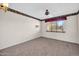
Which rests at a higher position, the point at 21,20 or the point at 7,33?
the point at 21,20

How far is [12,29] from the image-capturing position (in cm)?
539

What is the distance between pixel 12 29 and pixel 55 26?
15.3ft

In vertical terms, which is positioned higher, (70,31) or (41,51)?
(70,31)

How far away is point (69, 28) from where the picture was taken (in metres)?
6.79

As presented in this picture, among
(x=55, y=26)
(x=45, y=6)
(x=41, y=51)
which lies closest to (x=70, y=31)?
(x=55, y=26)

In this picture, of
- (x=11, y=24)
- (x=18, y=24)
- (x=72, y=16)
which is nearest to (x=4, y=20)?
(x=11, y=24)

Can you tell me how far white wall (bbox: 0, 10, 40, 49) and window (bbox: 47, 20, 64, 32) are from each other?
275 centimetres

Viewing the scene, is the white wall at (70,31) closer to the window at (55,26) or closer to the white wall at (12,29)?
the window at (55,26)

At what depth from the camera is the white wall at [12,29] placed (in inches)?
181

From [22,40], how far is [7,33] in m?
1.94

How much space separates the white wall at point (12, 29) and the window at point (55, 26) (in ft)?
9.02

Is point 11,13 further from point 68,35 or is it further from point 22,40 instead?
point 68,35

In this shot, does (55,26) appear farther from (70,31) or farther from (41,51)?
(41,51)

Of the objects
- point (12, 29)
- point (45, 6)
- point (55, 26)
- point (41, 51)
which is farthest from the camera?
point (55, 26)
